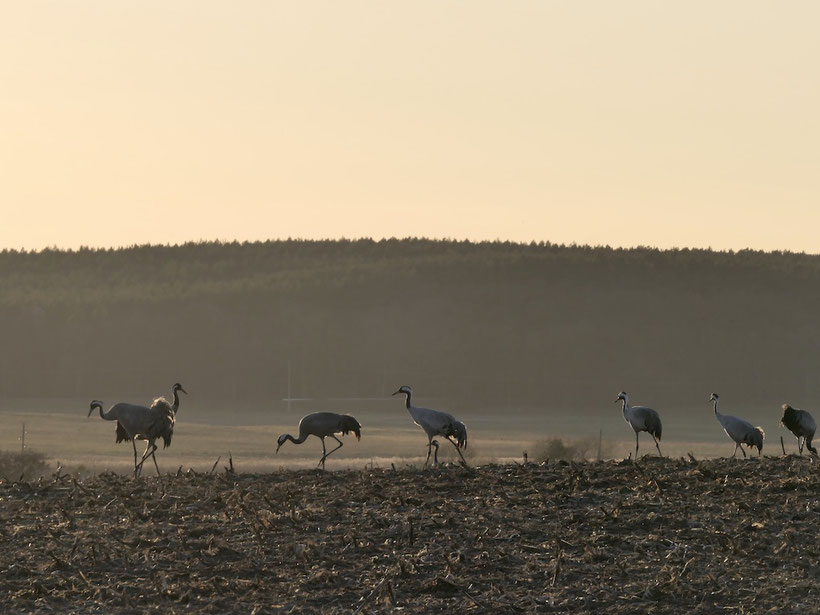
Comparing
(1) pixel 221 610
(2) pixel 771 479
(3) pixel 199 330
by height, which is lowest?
(1) pixel 221 610

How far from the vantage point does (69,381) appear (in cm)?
15450

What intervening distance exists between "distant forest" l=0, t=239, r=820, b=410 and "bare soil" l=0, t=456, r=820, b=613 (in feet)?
375

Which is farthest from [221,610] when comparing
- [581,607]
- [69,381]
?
[69,381]

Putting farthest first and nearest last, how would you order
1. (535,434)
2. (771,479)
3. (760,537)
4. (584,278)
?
(584,278), (535,434), (771,479), (760,537)

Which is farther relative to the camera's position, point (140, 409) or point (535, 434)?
point (535, 434)

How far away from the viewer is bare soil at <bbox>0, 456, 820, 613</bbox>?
1552 centimetres

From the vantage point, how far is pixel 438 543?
1714 cm

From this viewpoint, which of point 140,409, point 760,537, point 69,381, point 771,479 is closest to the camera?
point 760,537

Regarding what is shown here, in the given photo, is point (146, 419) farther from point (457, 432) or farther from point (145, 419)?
point (457, 432)

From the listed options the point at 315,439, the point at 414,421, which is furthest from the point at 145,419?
the point at 315,439

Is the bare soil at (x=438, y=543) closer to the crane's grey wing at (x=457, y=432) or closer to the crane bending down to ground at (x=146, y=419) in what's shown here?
the crane's grey wing at (x=457, y=432)

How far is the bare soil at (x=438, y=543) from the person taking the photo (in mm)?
15516

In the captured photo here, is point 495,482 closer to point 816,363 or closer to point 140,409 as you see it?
point 140,409

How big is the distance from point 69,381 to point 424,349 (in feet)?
116
